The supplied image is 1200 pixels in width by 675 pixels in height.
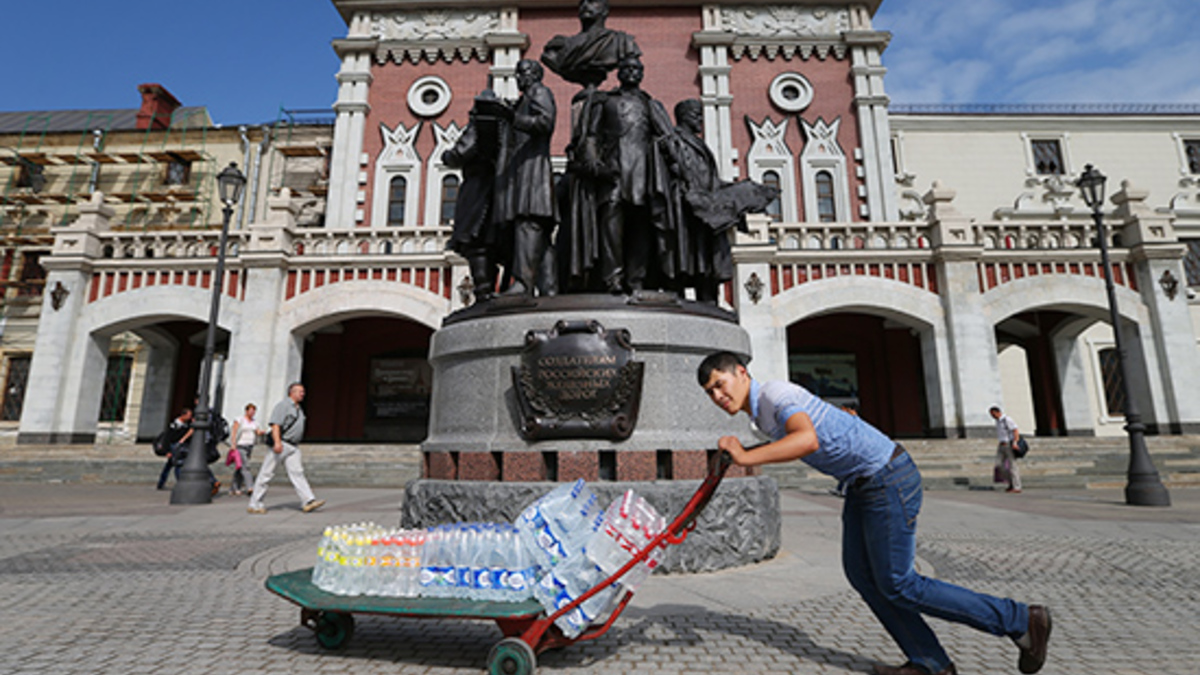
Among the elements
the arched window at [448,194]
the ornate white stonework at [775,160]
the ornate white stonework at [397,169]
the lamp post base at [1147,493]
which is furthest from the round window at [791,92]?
the lamp post base at [1147,493]

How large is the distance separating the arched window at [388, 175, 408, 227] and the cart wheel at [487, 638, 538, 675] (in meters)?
21.7

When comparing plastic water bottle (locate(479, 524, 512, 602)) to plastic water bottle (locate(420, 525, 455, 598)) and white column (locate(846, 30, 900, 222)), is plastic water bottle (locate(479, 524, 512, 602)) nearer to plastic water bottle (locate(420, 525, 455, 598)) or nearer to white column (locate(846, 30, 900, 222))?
plastic water bottle (locate(420, 525, 455, 598))

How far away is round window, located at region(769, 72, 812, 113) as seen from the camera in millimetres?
22781

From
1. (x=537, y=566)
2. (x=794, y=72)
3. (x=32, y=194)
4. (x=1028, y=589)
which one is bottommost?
(x=1028, y=589)

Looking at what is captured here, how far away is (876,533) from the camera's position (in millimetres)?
2436

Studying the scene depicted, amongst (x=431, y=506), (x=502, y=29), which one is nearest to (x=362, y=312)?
(x=502, y=29)

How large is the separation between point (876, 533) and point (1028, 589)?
2.41 metres

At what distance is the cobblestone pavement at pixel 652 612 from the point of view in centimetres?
263

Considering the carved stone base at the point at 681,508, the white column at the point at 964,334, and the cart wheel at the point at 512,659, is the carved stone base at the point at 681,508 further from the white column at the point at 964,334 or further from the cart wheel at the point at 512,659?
the white column at the point at 964,334

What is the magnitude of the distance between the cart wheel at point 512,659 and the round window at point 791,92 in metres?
23.4

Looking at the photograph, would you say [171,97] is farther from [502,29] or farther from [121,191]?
[502,29]

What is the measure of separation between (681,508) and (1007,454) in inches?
389

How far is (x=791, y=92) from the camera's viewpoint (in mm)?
23141

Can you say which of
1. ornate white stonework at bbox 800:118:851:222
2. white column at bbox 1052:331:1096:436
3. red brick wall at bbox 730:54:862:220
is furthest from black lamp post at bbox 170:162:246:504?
white column at bbox 1052:331:1096:436
